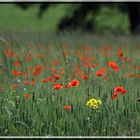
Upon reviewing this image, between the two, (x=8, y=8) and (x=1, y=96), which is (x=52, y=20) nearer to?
(x=8, y=8)

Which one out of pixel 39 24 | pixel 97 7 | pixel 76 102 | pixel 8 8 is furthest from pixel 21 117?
pixel 8 8

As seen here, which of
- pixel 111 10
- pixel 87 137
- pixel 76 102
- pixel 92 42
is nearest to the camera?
pixel 87 137

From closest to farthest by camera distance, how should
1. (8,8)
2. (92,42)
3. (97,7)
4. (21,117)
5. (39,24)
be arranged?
(21,117) < (92,42) < (97,7) < (39,24) < (8,8)

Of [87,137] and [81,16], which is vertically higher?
[81,16]

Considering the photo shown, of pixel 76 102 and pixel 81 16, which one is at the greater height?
pixel 81 16

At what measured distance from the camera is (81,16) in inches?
778

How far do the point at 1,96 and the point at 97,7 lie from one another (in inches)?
611

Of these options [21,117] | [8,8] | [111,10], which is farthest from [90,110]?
[8,8]

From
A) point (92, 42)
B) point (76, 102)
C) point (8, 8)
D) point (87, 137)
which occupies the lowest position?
point (87, 137)

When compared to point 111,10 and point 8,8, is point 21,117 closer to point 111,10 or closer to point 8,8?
point 111,10

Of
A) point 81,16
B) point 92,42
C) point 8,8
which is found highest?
point 8,8

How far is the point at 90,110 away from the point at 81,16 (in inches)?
626

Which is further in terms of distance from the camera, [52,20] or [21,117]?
[52,20]

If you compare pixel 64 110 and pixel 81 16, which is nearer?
pixel 64 110
